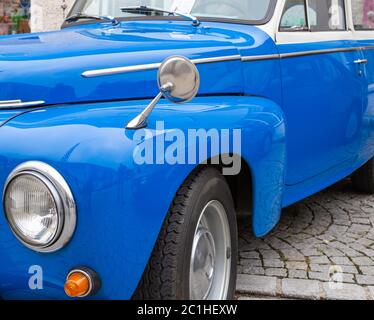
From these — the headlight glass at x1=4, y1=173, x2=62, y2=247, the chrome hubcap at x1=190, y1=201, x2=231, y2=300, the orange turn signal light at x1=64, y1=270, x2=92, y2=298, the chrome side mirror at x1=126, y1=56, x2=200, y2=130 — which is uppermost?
the chrome side mirror at x1=126, y1=56, x2=200, y2=130

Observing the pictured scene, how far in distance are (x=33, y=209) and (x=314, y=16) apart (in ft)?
7.46

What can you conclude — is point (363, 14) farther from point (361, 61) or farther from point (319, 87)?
point (319, 87)

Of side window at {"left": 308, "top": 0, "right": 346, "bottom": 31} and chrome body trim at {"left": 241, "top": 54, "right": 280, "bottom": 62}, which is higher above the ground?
side window at {"left": 308, "top": 0, "right": 346, "bottom": 31}

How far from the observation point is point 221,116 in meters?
2.17

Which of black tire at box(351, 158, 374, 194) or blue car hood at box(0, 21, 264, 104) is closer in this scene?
blue car hood at box(0, 21, 264, 104)

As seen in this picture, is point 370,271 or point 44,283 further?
point 370,271

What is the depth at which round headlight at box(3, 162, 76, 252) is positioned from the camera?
163 centimetres

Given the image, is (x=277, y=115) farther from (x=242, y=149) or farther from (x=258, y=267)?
(x=258, y=267)

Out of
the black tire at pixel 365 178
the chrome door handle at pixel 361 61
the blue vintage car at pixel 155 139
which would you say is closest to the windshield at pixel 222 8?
the blue vintage car at pixel 155 139

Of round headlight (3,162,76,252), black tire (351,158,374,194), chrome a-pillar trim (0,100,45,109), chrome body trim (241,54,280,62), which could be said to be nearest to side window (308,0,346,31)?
chrome body trim (241,54,280,62)

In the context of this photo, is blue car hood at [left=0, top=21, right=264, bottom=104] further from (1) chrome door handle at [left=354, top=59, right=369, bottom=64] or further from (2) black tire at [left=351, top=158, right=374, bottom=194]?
(2) black tire at [left=351, top=158, right=374, bottom=194]

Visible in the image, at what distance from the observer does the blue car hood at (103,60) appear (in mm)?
2008
